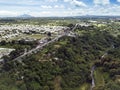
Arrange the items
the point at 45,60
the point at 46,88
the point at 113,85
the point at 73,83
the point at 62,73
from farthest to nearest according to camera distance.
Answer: the point at 45,60 → the point at 62,73 → the point at 73,83 → the point at 46,88 → the point at 113,85

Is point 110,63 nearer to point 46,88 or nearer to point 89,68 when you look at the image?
point 89,68

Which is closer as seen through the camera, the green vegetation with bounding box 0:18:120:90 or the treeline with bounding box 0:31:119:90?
the green vegetation with bounding box 0:18:120:90

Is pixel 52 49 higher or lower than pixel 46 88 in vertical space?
higher

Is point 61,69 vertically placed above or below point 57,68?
below

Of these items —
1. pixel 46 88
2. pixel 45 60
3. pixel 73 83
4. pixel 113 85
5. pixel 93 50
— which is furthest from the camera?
pixel 93 50

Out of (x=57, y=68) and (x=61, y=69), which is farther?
(x=61, y=69)

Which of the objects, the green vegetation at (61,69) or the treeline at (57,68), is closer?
the green vegetation at (61,69)

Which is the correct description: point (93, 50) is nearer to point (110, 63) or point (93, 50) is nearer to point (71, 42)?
point (71, 42)

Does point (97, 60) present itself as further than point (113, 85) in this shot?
Yes

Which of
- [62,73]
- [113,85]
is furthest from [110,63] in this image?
[113,85]
